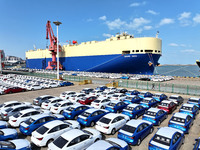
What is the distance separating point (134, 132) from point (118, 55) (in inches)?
2166

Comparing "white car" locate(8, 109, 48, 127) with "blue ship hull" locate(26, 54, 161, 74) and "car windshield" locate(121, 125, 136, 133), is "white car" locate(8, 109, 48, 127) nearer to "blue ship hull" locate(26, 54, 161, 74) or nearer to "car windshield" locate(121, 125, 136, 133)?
"car windshield" locate(121, 125, 136, 133)

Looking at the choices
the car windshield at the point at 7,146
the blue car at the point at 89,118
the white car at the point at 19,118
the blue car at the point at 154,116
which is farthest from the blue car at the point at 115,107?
the car windshield at the point at 7,146

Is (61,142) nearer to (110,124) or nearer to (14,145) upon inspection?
(14,145)

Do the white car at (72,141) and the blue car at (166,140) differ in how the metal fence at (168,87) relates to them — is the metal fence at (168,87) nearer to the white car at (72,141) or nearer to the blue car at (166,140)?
the blue car at (166,140)

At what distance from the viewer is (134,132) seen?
8.44m

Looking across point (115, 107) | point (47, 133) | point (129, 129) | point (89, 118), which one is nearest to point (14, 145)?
point (47, 133)

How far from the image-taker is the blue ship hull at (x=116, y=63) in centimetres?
5769

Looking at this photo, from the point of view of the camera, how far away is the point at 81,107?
13.1 metres

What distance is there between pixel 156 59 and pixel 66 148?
6005cm

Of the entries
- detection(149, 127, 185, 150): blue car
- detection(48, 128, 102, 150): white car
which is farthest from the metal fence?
detection(48, 128, 102, 150): white car

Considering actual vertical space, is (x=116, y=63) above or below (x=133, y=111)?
above

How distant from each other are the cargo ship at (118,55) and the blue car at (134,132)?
5012 cm

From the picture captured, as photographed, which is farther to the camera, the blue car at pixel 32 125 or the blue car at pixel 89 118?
the blue car at pixel 89 118

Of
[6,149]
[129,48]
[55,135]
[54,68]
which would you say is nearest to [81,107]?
[55,135]
